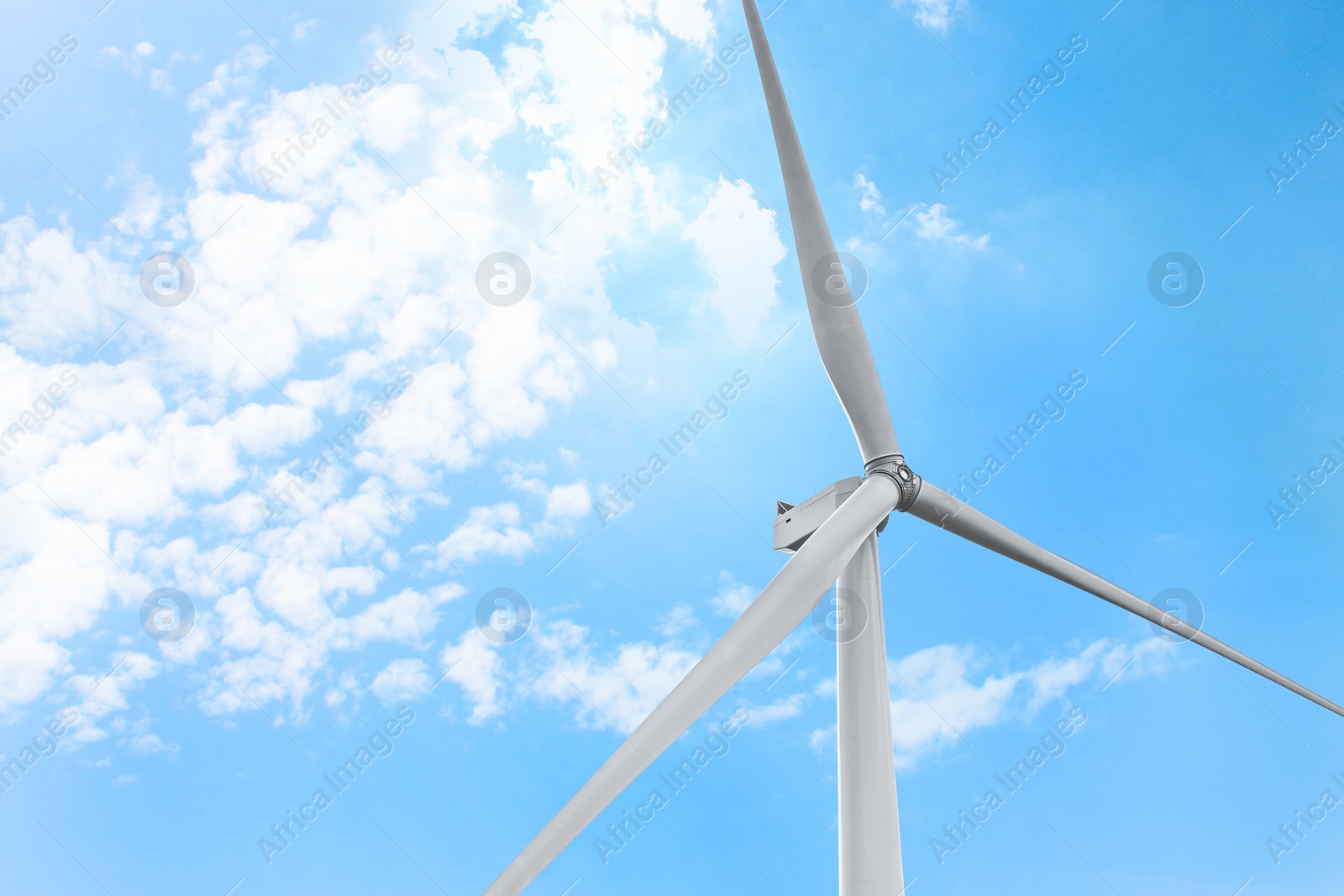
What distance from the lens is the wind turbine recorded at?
35.9 feet

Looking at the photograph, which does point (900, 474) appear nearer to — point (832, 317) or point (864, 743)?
point (832, 317)

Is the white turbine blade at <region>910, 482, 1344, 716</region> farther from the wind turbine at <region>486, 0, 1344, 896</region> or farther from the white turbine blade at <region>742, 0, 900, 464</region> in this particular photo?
the white turbine blade at <region>742, 0, 900, 464</region>

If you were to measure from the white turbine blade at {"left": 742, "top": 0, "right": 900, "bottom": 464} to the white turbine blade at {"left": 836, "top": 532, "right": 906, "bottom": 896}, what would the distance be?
227 centimetres

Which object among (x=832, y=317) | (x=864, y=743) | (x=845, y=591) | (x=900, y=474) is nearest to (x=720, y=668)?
(x=864, y=743)

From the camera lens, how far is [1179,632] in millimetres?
16719

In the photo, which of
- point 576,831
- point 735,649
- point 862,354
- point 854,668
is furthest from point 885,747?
point 862,354

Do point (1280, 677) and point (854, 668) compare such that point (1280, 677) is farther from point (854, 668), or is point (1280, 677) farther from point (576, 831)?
point (576, 831)

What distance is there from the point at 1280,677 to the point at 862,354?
37.2ft

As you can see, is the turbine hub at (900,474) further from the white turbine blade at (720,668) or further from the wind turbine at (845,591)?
the white turbine blade at (720,668)

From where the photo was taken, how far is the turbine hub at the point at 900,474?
14.3m

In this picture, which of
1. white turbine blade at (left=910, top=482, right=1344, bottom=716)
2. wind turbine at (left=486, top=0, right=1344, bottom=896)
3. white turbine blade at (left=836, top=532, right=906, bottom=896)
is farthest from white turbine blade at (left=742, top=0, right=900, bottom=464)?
white turbine blade at (left=836, top=532, right=906, bottom=896)

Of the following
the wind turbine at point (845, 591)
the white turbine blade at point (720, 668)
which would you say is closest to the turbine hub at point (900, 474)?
the wind turbine at point (845, 591)

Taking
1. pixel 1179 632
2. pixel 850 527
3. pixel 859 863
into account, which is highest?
pixel 850 527

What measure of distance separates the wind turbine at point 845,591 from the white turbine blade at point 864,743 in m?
0.01
